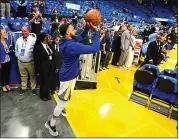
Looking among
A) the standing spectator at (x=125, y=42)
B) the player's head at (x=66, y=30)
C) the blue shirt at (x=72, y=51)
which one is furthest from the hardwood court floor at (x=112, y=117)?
the standing spectator at (x=125, y=42)

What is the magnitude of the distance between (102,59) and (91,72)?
4.69 ft

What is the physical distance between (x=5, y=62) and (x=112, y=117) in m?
2.50

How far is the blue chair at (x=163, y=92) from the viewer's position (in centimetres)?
405

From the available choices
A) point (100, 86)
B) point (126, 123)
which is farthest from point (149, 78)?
point (100, 86)

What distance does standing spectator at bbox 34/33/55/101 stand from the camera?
3998 mm

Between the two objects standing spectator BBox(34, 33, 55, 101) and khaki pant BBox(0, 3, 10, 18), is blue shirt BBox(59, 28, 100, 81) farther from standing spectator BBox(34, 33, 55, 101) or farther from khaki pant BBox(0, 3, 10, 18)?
khaki pant BBox(0, 3, 10, 18)

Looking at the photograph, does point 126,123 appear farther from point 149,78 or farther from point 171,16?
point 171,16

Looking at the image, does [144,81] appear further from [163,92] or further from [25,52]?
[25,52]

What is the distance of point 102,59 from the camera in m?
6.90

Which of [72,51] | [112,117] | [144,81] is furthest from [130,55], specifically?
[72,51]

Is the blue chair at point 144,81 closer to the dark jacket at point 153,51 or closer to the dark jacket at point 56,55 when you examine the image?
the dark jacket at point 153,51

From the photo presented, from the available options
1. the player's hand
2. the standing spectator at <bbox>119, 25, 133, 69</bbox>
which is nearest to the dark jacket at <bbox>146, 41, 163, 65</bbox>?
the standing spectator at <bbox>119, 25, 133, 69</bbox>

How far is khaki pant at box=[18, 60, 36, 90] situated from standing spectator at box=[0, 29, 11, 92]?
0.96ft

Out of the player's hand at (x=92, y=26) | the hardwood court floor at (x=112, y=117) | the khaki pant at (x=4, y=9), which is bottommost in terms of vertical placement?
the hardwood court floor at (x=112, y=117)
